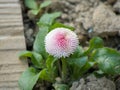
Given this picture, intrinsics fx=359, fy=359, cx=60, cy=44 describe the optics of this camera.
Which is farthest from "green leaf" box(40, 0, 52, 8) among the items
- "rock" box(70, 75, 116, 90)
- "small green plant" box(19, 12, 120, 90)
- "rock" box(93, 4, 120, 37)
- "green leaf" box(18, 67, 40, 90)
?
"rock" box(70, 75, 116, 90)

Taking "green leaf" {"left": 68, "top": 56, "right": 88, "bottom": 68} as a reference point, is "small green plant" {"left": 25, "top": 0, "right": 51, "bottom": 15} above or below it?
above

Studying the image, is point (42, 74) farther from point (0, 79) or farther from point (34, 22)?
point (34, 22)

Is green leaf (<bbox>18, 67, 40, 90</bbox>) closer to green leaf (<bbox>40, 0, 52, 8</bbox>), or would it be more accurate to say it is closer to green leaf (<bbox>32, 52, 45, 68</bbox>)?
green leaf (<bbox>32, 52, 45, 68</bbox>)

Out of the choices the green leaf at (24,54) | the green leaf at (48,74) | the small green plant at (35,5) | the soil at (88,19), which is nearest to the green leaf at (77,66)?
the green leaf at (48,74)

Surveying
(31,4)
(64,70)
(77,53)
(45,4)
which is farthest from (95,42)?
(31,4)

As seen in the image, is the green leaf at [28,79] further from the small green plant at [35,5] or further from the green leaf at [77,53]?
the small green plant at [35,5]

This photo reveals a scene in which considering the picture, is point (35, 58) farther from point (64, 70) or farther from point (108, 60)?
point (108, 60)
